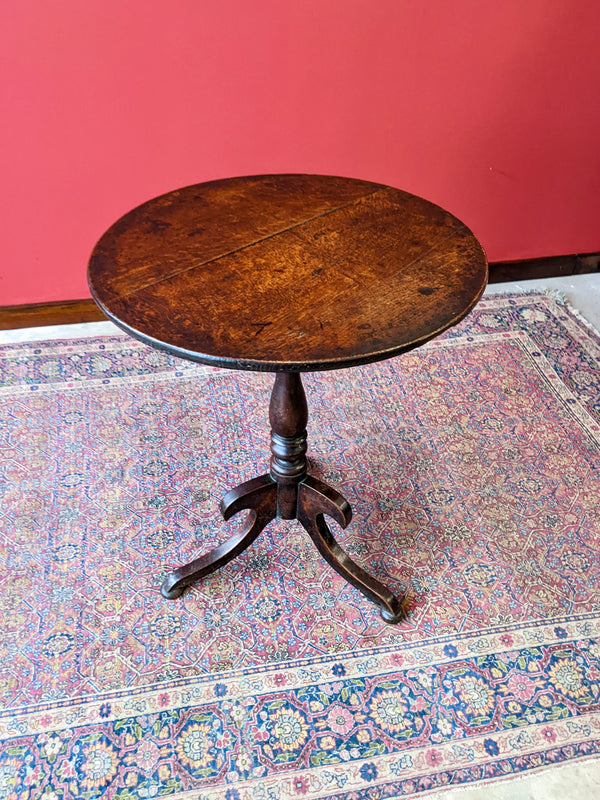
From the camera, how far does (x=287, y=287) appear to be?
1505 mm

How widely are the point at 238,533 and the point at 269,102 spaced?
5.68 ft

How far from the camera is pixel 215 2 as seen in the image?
8.04 ft

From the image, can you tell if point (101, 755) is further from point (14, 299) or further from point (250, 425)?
point (14, 299)

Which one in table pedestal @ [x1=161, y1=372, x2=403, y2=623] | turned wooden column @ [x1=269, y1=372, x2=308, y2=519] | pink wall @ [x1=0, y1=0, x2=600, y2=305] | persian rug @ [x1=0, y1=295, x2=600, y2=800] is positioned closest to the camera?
persian rug @ [x1=0, y1=295, x2=600, y2=800]

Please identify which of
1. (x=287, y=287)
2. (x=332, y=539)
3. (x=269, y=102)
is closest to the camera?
(x=287, y=287)

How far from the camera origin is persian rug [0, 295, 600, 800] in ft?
5.30

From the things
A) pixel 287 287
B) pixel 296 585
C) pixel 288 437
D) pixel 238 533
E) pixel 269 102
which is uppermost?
pixel 269 102

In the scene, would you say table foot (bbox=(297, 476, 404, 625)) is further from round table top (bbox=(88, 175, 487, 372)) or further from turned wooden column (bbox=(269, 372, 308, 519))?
round table top (bbox=(88, 175, 487, 372))

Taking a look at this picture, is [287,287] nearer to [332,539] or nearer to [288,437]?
[288,437]

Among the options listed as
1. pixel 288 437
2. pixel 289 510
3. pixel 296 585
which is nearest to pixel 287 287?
pixel 288 437

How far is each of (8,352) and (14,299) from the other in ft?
0.84

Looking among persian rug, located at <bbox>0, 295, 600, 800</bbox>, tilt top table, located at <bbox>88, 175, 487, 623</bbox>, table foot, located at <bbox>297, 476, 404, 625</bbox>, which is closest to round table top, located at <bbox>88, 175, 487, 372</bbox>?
tilt top table, located at <bbox>88, 175, 487, 623</bbox>

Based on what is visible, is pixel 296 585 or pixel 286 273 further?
pixel 296 585

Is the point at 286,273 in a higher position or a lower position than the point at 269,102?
lower
